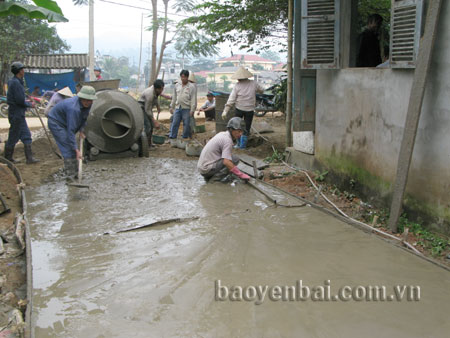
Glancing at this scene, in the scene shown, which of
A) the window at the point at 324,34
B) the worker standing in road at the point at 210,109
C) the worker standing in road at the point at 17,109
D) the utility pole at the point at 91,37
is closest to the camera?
the window at the point at 324,34

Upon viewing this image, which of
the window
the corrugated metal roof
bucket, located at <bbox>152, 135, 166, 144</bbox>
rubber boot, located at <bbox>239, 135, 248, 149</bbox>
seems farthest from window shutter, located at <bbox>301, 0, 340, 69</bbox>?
the corrugated metal roof

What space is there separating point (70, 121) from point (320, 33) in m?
3.92

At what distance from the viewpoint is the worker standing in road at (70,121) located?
6.41m

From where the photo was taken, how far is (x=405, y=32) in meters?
4.89

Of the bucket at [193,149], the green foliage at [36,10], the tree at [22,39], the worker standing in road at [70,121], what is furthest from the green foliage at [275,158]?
the tree at [22,39]

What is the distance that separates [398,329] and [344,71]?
166 inches

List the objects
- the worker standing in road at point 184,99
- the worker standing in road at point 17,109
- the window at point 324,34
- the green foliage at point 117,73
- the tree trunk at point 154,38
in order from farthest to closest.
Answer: the green foliage at point 117,73 → the tree trunk at point 154,38 → the worker standing in road at point 184,99 → the worker standing in road at point 17,109 → the window at point 324,34

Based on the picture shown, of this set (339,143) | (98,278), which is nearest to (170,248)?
(98,278)

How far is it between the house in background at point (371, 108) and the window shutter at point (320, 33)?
1 cm

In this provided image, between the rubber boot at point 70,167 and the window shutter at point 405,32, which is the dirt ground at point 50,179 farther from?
the window shutter at point 405,32

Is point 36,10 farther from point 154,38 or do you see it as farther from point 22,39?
point 22,39

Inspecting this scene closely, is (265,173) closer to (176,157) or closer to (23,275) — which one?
(176,157)

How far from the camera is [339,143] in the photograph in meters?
6.49

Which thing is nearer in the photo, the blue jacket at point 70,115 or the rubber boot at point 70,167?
the blue jacket at point 70,115
